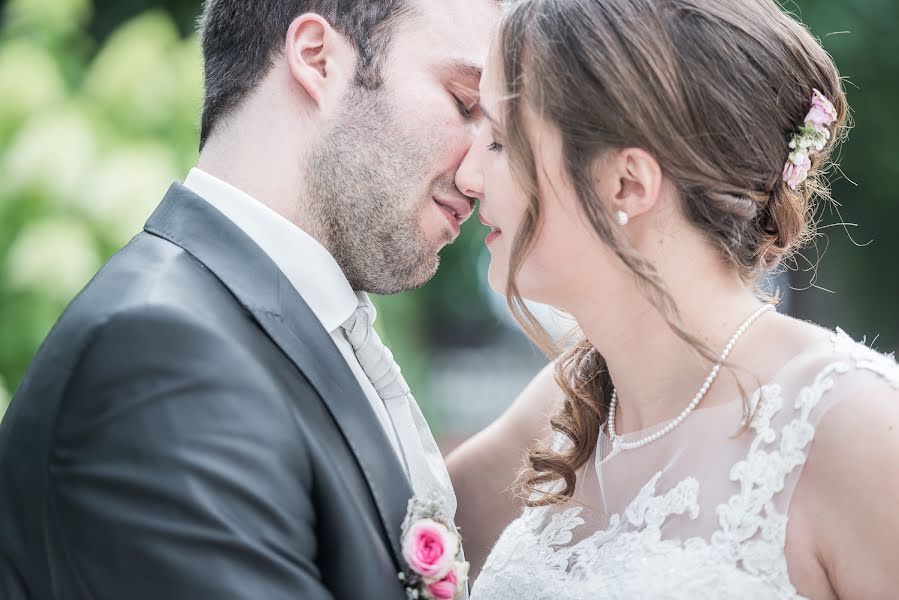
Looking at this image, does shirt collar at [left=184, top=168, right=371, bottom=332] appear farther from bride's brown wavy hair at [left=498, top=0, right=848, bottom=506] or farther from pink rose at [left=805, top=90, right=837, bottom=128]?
pink rose at [left=805, top=90, right=837, bottom=128]

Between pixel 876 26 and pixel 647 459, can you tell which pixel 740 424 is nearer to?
pixel 647 459

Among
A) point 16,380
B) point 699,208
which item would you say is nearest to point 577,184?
point 699,208

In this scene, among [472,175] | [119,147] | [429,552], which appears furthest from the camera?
[119,147]

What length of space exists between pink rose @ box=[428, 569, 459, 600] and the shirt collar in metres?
0.76

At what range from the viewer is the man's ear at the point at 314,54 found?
3.02m

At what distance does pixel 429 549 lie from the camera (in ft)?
7.88

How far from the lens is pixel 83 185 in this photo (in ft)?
17.1

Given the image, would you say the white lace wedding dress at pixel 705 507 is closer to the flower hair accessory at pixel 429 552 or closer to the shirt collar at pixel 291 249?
the flower hair accessory at pixel 429 552

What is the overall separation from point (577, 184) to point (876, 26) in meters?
6.08

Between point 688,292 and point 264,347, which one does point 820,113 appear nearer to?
point 688,292

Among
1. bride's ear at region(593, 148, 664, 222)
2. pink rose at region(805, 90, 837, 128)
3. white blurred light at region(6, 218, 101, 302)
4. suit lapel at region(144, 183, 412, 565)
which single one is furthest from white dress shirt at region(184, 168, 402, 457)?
white blurred light at region(6, 218, 101, 302)

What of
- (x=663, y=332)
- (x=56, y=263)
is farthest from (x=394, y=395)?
(x=56, y=263)

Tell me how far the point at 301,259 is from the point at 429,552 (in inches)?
36.5

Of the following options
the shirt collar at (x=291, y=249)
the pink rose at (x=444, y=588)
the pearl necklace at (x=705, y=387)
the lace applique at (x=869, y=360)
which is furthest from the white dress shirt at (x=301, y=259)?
the lace applique at (x=869, y=360)
